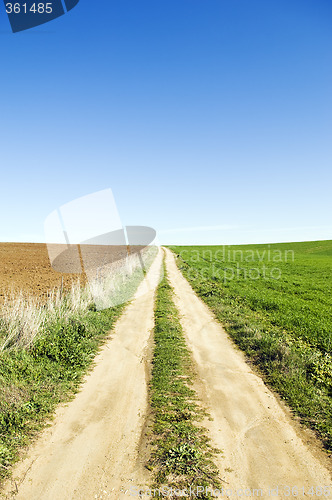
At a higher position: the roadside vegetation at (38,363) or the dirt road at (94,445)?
the roadside vegetation at (38,363)

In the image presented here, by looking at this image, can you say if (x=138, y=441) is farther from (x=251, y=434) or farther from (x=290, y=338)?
(x=290, y=338)

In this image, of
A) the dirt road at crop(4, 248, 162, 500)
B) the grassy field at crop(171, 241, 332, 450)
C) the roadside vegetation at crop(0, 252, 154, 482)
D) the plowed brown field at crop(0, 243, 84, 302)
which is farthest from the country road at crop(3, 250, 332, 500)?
the plowed brown field at crop(0, 243, 84, 302)

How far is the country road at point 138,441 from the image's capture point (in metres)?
4.26

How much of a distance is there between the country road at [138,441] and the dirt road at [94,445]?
1cm

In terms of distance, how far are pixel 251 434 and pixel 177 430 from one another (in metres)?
1.42

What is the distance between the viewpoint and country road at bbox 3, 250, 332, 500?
426 centimetres

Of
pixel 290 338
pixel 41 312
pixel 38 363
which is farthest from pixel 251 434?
pixel 41 312

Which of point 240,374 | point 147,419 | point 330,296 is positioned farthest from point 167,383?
point 330,296

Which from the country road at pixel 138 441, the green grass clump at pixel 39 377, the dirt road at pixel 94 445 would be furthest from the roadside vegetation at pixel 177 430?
the green grass clump at pixel 39 377

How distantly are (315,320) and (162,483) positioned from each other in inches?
427

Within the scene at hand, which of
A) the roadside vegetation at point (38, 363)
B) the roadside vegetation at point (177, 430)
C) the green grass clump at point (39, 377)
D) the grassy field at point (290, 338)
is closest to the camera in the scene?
the roadside vegetation at point (177, 430)

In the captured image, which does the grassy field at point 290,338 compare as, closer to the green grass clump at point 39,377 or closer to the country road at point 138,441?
the country road at point 138,441

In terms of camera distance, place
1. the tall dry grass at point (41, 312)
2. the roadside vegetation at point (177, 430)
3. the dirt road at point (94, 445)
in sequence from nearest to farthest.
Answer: the dirt road at point (94, 445) → the roadside vegetation at point (177, 430) → the tall dry grass at point (41, 312)

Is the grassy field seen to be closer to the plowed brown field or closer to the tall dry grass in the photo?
the tall dry grass
